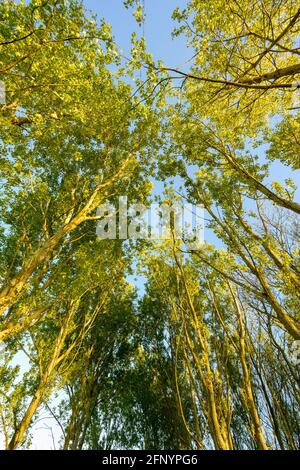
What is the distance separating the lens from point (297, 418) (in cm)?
1091

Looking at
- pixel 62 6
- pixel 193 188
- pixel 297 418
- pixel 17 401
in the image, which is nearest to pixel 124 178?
pixel 193 188

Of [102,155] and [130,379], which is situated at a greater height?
[102,155]

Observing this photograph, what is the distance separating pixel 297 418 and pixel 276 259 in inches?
363

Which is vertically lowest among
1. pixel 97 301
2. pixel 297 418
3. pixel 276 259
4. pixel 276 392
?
pixel 297 418

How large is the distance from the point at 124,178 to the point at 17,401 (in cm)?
857

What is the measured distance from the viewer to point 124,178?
10461mm

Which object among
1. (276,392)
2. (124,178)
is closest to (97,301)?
(124,178)

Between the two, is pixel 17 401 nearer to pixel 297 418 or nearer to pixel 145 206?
pixel 145 206
